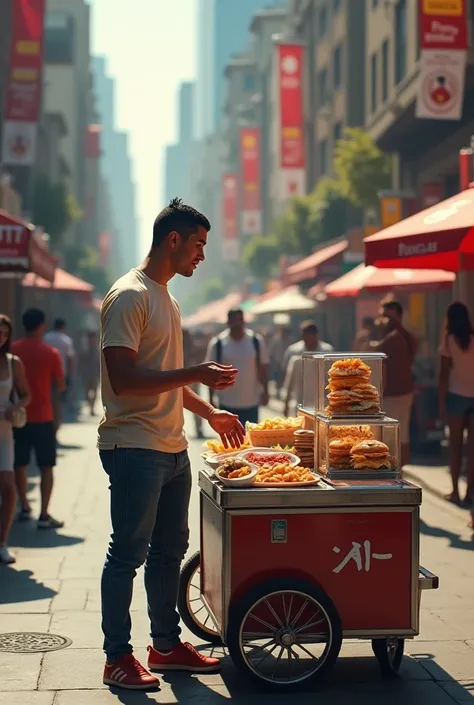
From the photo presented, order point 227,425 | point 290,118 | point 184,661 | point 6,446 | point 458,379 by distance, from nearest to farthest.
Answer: point 227,425 < point 184,661 < point 6,446 < point 458,379 < point 290,118

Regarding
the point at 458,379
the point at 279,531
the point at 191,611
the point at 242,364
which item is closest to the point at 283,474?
the point at 279,531

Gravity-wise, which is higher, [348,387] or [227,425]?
[348,387]

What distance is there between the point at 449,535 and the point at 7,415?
377cm

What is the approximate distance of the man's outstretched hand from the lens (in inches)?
238

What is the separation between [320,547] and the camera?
5902mm

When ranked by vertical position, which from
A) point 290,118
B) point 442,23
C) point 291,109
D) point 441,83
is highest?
point 291,109

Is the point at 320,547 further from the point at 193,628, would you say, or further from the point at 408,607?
the point at 193,628

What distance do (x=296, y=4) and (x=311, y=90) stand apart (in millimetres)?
10010

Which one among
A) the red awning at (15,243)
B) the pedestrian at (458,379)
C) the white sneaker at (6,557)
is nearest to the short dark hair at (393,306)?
the pedestrian at (458,379)

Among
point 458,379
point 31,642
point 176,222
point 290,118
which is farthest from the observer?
point 290,118

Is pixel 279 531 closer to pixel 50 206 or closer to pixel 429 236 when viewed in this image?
pixel 429 236

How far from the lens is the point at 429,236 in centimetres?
1017

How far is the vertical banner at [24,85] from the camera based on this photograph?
34938 mm

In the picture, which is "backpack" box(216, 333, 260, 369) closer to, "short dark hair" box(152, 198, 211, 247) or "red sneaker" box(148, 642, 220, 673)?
"red sneaker" box(148, 642, 220, 673)
